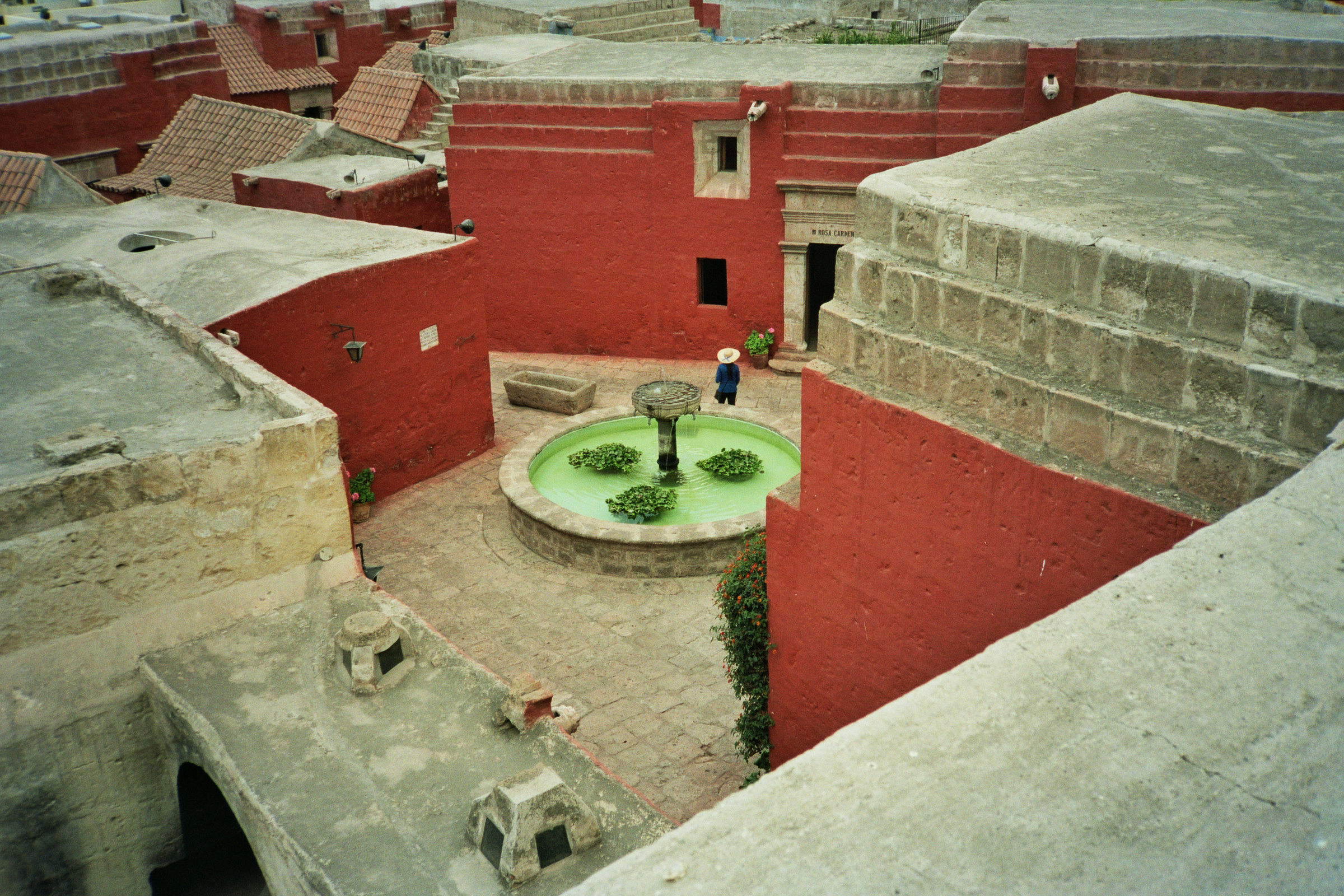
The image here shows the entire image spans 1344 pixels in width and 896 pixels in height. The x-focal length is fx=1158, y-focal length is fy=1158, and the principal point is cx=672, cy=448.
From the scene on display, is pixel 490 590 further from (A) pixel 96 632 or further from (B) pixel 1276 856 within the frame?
(B) pixel 1276 856

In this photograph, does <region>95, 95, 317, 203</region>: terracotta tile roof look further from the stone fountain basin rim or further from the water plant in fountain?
the water plant in fountain

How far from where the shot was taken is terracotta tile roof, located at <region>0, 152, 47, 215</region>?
16.1 meters

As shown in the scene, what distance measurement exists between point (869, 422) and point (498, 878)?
313cm

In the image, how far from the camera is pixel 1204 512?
17.0ft

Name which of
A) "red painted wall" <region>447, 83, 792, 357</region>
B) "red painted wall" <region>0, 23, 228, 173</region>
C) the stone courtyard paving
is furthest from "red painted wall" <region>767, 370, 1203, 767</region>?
"red painted wall" <region>0, 23, 228, 173</region>

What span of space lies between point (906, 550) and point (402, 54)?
78.9 ft

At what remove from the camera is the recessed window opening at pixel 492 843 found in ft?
18.7

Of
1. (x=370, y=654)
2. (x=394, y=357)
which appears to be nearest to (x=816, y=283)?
(x=394, y=357)

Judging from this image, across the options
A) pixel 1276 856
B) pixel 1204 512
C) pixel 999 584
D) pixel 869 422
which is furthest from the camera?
pixel 869 422

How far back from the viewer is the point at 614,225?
55.7ft

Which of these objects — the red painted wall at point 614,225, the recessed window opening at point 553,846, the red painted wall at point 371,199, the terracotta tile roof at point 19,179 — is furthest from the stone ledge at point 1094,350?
the terracotta tile roof at point 19,179

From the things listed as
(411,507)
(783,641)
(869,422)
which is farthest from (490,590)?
(869,422)

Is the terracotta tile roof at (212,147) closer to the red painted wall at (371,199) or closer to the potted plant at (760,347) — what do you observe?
the red painted wall at (371,199)

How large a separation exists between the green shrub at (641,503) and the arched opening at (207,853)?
17.5 feet
